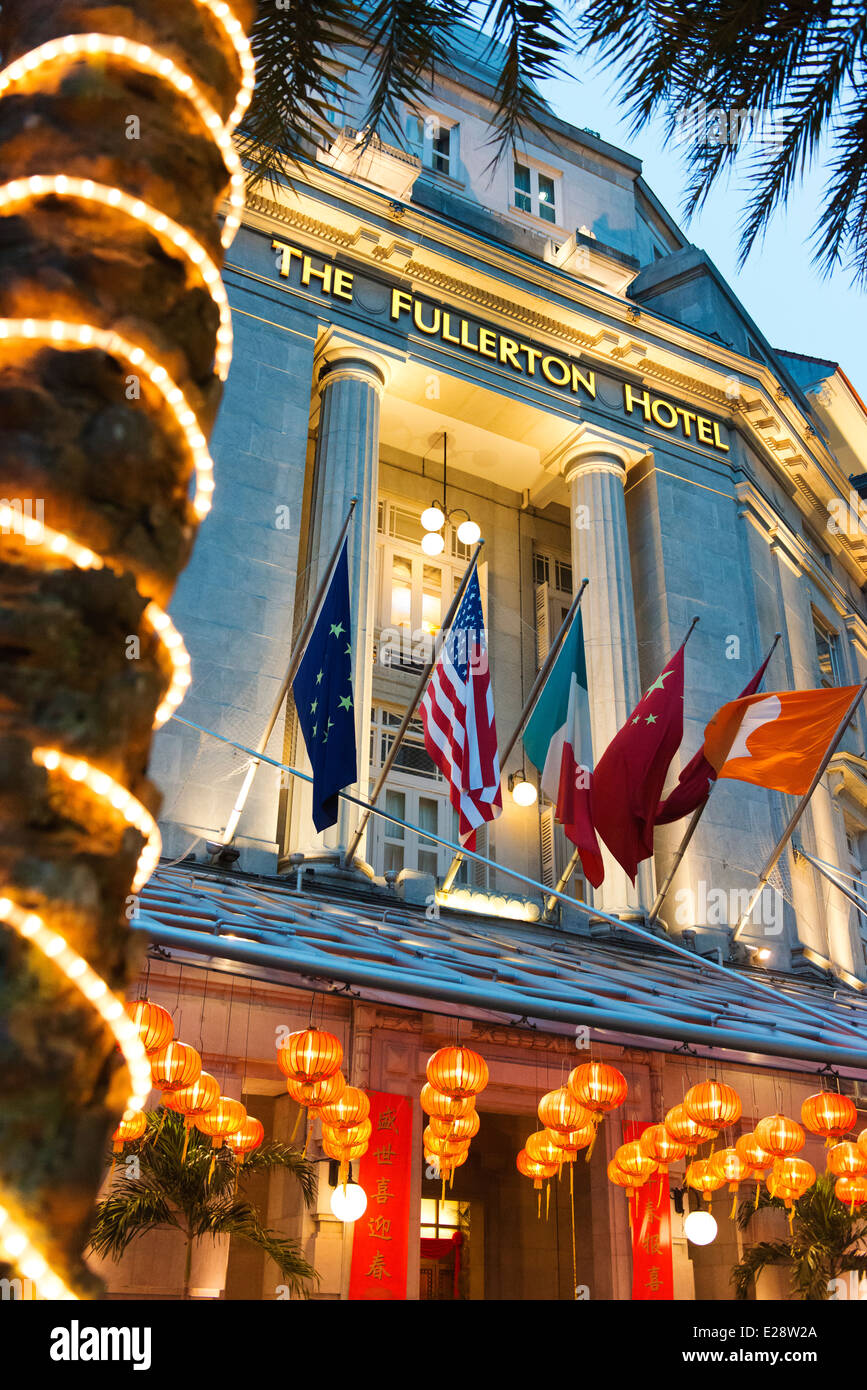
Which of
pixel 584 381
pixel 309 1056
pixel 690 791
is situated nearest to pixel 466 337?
pixel 584 381

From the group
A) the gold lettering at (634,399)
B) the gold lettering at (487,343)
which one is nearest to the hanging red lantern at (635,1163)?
the gold lettering at (487,343)

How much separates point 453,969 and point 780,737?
484 cm

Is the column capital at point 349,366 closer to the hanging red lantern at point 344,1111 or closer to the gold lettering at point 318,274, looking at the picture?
the gold lettering at point 318,274

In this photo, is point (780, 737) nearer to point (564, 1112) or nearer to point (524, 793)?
point (564, 1112)

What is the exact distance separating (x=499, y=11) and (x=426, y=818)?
49.8 ft

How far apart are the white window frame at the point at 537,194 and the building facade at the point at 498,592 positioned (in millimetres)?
92

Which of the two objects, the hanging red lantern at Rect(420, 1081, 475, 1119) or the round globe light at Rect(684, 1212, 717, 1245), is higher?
the hanging red lantern at Rect(420, 1081, 475, 1119)

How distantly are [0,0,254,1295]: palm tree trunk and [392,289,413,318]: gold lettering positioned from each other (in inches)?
720

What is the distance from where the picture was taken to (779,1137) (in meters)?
14.3

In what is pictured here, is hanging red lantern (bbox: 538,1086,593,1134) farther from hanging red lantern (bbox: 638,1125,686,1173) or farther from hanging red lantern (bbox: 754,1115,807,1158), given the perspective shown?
hanging red lantern (bbox: 754,1115,807,1158)

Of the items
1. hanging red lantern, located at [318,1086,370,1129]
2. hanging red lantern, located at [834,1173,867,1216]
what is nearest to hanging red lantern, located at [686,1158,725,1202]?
hanging red lantern, located at [834,1173,867,1216]

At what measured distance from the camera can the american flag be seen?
13.2m

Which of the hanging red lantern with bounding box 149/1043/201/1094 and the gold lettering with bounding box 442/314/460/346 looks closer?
the hanging red lantern with bounding box 149/1043/201/1094

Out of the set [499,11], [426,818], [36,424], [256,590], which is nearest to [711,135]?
[499,11]
